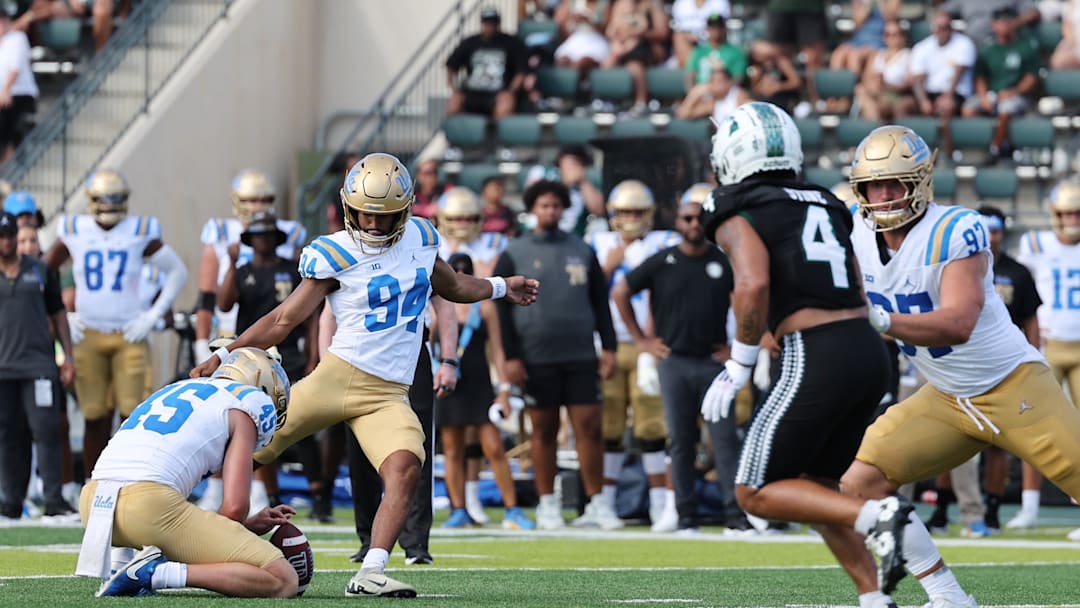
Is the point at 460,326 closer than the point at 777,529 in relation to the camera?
No

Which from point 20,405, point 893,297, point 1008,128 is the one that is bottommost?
point 20,405

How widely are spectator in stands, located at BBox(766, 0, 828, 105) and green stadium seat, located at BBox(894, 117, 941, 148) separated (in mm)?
1052

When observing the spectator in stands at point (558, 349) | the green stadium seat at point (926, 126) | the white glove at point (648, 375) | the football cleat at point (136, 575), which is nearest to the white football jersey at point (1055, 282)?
the white glove at point (648, 375)

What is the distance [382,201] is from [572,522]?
500cm

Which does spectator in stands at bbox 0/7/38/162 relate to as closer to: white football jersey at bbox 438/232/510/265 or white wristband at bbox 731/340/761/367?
white football jersey at bbox 438/232/510/265

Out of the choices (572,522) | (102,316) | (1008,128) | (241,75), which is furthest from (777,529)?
(241,75)

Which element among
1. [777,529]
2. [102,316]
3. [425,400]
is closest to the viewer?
[425,400]

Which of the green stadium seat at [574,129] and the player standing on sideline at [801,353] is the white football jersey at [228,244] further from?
the player standing on sideline at [801,353]

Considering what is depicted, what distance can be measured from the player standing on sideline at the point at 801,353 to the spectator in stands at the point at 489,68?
11.1 meters

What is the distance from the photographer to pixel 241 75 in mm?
17203

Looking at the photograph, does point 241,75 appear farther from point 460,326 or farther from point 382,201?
point 382,201

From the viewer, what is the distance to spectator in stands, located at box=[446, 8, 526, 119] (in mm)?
16562

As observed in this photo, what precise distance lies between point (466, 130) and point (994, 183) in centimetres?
476

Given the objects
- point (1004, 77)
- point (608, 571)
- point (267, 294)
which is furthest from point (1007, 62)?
point (608, 571)
